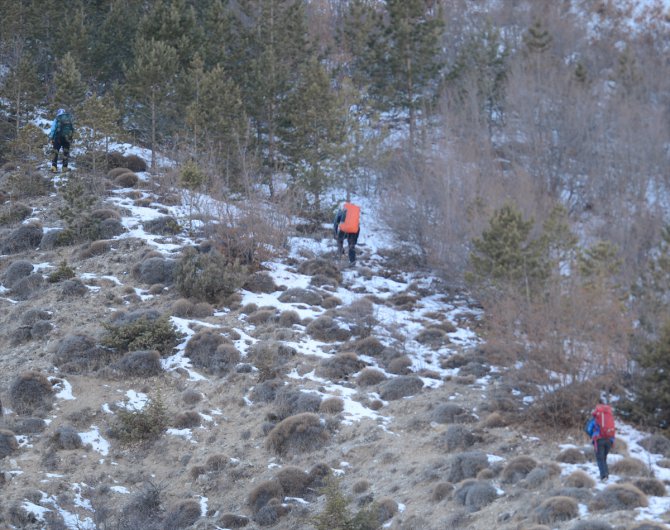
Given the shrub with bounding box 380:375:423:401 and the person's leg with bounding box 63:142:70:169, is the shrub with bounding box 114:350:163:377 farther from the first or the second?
the person's leg with bounding box 63:142:70:169

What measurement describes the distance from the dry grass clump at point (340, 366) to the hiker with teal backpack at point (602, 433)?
6.16 metres

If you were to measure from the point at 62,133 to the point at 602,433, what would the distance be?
17380 millimetres

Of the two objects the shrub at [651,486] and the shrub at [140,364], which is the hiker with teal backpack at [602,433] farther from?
the shrub at [140,364]

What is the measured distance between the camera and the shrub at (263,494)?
1338 cm

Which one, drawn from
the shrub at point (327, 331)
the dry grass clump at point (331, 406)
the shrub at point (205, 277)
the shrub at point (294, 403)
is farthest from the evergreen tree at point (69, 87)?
the dry grass clump at point (331, 406)

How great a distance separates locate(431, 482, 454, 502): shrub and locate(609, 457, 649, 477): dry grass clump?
Result: 86.0 inches

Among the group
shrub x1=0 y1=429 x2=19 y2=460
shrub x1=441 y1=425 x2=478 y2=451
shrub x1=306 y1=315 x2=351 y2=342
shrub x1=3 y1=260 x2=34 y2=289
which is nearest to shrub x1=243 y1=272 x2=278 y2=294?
shrub x1=306 y1=315 x2=351 y2=342

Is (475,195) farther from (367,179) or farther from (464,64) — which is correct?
(464,64)

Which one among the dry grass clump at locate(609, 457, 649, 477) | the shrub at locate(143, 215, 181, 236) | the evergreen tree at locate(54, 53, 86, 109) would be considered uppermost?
the evergreen tree at locate(54, 53, 86, 109)

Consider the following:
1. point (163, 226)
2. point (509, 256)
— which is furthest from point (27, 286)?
point (509, 256)

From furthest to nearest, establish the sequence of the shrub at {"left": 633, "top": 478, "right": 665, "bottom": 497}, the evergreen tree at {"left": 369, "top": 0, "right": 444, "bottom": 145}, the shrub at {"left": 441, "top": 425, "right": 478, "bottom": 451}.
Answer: the evergreen tree at {"left": 369, "top": 0, "right": 444, "bottom": 145} < the shrub at {"left": 441, "top": 425, "right": 478, "bottom": 451} < the shrub at {"left": 633, "top": 478, "right": 665, "bottom": 497}

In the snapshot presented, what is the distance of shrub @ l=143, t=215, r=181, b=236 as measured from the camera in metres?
22.5

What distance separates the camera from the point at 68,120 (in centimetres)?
2359

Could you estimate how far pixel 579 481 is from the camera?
1158 cm
